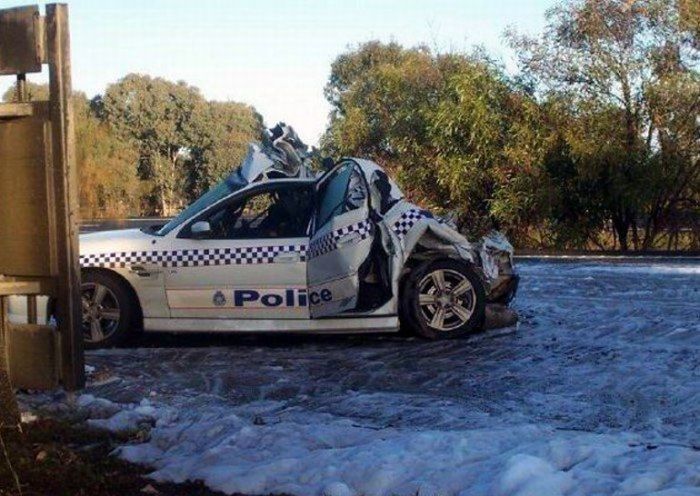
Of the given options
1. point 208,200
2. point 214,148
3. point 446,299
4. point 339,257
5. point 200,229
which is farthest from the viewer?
point 214,148

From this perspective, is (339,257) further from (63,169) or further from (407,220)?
(63,169)

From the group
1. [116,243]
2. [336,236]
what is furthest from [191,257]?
[336,236]

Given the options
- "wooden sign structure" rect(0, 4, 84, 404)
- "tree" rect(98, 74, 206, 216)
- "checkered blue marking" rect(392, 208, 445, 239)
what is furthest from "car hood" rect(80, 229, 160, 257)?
"tree" rect(98, 74, 206, 216)

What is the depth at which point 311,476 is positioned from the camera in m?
4.81

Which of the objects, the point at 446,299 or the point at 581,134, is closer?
the point at 446,299

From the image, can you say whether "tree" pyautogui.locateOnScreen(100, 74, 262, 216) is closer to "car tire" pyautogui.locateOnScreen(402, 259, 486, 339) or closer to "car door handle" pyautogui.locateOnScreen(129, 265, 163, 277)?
"car door handle" pyautogui.locateOnScreen(129, 265, 163, 277)

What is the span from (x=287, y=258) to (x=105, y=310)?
1738 millimetres

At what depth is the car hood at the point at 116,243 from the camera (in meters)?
9.38

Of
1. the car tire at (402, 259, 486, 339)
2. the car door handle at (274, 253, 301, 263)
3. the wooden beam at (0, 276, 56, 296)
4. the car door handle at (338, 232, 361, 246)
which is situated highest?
the car door handle at (338, 232, 361, 246)

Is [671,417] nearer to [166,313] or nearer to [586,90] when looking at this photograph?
[166,313]

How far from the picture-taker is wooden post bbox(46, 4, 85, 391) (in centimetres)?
627

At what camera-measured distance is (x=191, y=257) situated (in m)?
9.30

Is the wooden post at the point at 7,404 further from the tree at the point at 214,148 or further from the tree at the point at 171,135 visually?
the tree at the point at 214,148

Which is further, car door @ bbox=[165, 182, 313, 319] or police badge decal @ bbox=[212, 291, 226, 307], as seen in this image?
police badge decal @ bbox=[212, 291, 226, 307]
